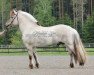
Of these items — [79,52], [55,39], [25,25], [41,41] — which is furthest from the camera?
[25,25]

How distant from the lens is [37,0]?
66438 millimetres

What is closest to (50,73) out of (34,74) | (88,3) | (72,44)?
(34,74)

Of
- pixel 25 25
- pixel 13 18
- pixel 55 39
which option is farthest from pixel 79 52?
pixel 13 18

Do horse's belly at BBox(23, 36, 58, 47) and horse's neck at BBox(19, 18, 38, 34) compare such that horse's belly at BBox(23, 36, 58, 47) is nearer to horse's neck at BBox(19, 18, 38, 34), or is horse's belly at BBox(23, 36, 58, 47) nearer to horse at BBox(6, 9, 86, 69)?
horse at BBox(6, 9, 86, 69)

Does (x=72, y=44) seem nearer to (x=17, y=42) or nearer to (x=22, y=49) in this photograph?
(x=22, y=49)

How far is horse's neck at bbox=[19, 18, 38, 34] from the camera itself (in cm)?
1728

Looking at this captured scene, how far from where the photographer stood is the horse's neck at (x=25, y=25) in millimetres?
17281

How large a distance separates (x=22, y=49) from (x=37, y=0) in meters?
35.7

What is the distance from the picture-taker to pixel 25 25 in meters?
17.5

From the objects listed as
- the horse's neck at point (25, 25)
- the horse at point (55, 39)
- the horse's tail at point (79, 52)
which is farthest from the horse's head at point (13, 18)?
the horse's tail at point (79, 52)

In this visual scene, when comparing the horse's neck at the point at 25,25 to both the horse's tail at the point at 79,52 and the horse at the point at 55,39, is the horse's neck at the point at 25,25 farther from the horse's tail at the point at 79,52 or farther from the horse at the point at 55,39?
the horse's tail at the point at 79,52

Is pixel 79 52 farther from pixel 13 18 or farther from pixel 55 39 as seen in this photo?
pixel 13 18

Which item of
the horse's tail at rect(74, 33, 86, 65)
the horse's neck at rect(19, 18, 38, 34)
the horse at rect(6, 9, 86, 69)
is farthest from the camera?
the horse's neck at rect(19, 18, 38, 34)

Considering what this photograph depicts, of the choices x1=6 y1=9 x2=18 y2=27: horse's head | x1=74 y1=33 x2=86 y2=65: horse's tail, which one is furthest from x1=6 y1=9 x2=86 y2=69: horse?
x1=6 y1=9 x2=18 y2=27: horse's head
